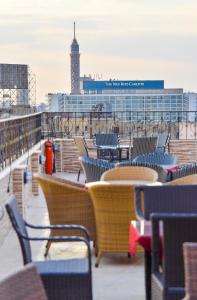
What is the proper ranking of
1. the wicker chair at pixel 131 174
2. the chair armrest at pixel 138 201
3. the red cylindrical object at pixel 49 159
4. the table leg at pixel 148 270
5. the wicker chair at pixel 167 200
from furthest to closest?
1. the red cylindrical object at pixel 49 159
2. the wicker chair at pixel 131 174
3. the chair armrest at pixel 138 201
4. the wicker chair at pixel 167 200
5. the table leg at pixel 148 270

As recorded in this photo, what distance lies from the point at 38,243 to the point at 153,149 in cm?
504

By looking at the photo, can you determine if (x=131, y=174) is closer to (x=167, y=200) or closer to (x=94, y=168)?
(x=94, y=168)

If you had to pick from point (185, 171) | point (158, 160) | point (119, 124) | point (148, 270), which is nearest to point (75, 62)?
point (119, 124)

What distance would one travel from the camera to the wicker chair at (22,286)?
2.42m

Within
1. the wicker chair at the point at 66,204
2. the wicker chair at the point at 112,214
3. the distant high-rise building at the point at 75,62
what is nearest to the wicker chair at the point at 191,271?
the wicker chair at the point at 112,214

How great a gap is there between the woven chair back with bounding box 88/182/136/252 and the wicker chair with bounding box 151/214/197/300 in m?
1.92

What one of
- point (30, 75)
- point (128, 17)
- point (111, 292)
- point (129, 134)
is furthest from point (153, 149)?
point (30, 75)

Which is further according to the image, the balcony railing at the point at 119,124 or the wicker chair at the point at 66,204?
the balcony railing at the point at 119,124

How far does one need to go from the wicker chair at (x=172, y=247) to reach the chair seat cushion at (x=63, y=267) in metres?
0.46

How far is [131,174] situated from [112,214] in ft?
3.52

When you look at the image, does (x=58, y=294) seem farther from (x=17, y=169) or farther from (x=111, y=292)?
(x=17, y=169)

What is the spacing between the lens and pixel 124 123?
1661 cm

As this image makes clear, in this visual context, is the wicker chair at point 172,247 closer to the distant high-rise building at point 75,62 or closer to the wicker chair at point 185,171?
the wicker chair at point 185,171

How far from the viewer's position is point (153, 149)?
11688mm
